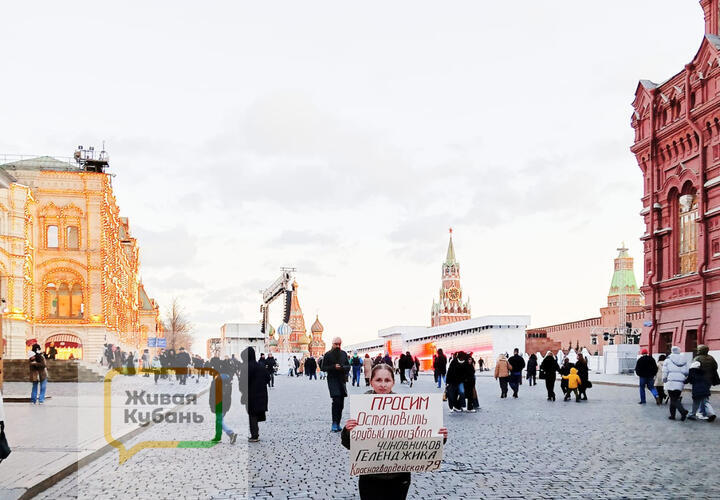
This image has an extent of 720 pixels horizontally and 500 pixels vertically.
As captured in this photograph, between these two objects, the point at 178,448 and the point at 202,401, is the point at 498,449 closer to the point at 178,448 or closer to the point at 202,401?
the point at 178,448

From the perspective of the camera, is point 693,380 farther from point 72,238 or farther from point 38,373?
point 72,238

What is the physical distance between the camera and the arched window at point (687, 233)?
132 feet

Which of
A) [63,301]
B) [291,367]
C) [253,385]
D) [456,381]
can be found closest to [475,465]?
[253,385]

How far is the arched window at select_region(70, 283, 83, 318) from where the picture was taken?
208ft

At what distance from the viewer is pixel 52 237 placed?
63.5 metres

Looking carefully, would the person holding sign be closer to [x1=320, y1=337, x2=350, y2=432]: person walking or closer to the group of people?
[x1=320, y1=337, x2=350, y2=432]: person walking

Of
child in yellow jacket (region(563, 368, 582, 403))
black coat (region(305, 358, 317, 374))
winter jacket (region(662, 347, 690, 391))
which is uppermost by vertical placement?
winter jacket (region(662, 347, 690, 391))

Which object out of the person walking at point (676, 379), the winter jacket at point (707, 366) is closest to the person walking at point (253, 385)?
the person walking at point (676, 379)

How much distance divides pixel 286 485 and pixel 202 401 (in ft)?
64.2

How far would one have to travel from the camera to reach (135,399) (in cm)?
2548

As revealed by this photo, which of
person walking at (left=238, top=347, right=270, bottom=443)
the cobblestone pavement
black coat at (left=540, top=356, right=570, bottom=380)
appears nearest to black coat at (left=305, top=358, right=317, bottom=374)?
black coat at (left=540, top=356, right=570, bottom=380)

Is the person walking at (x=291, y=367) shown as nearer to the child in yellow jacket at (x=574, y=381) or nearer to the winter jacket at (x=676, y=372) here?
the child in yellow jacket at (x=574, y=381)

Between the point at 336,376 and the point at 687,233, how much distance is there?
1147 inches

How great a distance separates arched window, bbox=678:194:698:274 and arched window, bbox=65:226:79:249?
4181 centimetres
